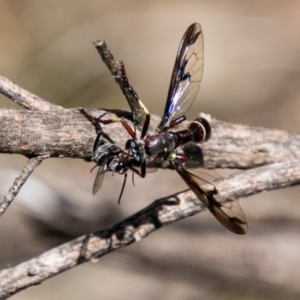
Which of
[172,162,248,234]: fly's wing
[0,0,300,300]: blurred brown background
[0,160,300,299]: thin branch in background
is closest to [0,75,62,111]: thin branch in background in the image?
[0,160,300,299]: thin branch in background

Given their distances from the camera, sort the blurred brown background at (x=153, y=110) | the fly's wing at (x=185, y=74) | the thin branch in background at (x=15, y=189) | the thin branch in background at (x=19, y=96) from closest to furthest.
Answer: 1. the thin branch in background at (x=15, y=189)
2. the thin branch in background at (x=19, y=96)
3. the fly's wing at (x=185, y=74)
4. the blurred brown background at (x=153, y=110)

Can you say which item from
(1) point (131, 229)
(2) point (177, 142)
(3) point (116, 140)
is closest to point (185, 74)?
(2) point (177, 142)

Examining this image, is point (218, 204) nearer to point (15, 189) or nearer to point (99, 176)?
point (99, 176)

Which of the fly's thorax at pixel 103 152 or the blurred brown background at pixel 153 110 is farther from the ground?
the blurred brown background at pixel 153 110

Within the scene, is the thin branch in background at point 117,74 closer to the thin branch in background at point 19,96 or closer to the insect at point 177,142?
the insect at point 177,142

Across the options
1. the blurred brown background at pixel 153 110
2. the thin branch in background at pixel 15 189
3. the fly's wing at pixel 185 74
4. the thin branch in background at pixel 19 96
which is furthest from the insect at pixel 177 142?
the blurred brown background at pixel 153 110
